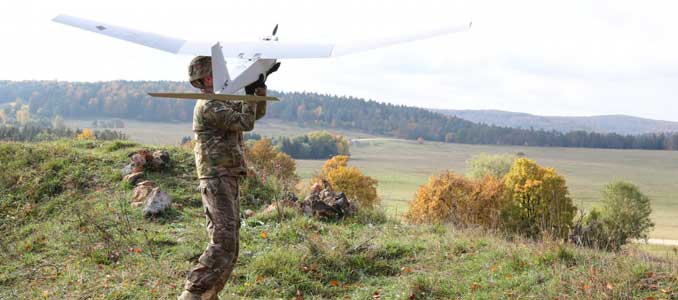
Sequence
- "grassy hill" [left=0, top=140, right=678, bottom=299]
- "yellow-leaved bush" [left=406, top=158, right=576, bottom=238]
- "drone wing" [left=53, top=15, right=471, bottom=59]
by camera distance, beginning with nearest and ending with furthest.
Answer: "drone wing" [left=53, top=15, right=471, bottom=59] < "grassy hill" [left=0, top=140, right=678, bottom=299] < "yellow-leaved bush" [left=406, top=158, right=576, bottom=238]

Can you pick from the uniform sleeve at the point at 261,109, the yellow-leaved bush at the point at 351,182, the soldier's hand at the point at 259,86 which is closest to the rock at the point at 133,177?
the uniform sleeve at the point at 261,109

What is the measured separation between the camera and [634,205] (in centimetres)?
6288

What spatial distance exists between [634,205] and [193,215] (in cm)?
6245

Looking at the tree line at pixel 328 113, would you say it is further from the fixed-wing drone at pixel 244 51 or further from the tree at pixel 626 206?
the fixed-wing drone at pixel 244 51

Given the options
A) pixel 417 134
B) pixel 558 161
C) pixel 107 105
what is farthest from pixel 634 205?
pixel 107 105

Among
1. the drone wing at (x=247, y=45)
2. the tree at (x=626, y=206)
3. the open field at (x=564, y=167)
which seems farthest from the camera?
the open field at (x=564, y=167)

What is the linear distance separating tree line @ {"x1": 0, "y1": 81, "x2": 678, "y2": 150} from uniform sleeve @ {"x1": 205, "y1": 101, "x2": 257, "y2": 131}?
105019mm

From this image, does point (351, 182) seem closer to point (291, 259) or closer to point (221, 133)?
point (291, 259)

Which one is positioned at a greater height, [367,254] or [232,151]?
[232,151]

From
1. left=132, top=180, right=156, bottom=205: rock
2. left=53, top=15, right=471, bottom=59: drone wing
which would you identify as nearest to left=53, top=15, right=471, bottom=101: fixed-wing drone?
left=53, top=15, right=471, bottom=59: drone wing

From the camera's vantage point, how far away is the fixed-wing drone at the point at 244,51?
482 centimetres

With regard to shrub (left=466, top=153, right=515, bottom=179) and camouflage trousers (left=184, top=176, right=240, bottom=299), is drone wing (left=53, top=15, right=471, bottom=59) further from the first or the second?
shrub (left=466, top=153, right=515, bottom=179)

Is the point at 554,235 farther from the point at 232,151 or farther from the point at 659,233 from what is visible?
the point at 659,233

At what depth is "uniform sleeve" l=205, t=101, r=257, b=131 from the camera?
5.38 m
